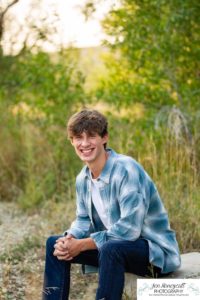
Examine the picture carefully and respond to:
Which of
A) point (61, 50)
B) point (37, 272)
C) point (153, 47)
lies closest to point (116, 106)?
point (153, 47)

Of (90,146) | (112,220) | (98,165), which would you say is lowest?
(112,220)

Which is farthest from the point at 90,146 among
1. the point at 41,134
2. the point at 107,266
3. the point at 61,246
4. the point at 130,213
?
the point at 41,134

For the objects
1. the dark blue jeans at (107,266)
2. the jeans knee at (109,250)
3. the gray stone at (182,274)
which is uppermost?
the jeans knee at (109,250)

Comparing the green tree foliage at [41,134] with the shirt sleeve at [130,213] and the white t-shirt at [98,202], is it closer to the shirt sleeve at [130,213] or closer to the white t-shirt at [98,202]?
the white t-shirt at [98,202]

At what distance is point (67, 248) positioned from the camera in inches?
152

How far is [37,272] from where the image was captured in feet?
16.7

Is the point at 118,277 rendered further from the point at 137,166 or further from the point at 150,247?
the point at 137,166

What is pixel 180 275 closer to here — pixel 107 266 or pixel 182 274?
pixel 182 274

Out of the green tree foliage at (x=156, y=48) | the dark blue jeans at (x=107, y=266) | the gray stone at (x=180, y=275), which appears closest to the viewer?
the dark blue jeans at (x=107, y=266)

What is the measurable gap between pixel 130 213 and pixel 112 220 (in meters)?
0.20

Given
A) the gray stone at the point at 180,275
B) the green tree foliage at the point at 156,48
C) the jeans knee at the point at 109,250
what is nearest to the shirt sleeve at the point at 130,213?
the jeans knee at the point at 109,250

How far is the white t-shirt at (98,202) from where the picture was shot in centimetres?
403

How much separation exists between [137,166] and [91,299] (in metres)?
1.14

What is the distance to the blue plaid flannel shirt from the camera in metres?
3.77
